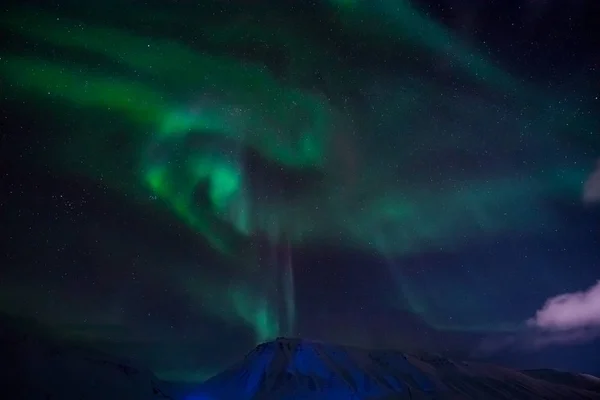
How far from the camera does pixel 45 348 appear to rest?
240ft

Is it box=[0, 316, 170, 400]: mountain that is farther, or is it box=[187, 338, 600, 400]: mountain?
box=[187, 338, 600, 400]: mountain

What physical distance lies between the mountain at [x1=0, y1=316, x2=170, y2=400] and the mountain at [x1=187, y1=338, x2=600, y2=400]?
19722mm

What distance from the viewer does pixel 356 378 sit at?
4193 inches

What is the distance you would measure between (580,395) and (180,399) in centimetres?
10173

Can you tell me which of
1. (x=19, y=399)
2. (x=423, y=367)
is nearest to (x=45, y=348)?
(x=19, y=399)

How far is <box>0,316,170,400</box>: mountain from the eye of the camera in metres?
58.8

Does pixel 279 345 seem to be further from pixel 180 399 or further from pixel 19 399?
pixel 19 399

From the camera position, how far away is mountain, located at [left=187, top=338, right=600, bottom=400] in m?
96.2

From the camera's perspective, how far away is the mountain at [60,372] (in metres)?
58.8

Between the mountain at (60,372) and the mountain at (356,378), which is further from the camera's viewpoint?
the mountain at (356,378)

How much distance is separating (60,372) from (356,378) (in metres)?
63.5

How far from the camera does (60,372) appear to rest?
68.0 meters

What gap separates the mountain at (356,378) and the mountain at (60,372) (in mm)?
19722

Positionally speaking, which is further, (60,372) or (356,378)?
(356,378)
